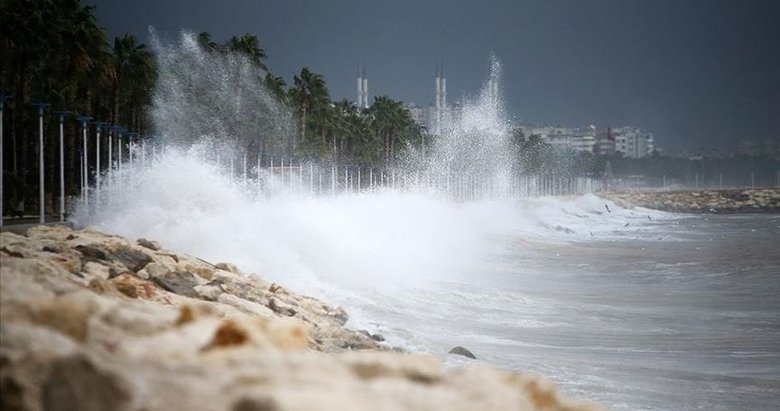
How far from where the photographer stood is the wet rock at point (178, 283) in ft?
42.9

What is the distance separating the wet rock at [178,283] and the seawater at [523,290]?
3227 mm

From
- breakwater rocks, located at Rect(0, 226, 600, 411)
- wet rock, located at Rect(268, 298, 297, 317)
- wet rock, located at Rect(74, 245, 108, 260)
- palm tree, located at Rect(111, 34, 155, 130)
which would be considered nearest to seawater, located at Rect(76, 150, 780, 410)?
wet rock, located at Rect(268, 298, 297, 317)

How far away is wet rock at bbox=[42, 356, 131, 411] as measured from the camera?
4.01 metres

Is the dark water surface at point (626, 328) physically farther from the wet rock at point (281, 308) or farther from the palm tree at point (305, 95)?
the palm tree at point (305, 95)

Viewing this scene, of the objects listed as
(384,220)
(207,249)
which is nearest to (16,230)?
(207,249)

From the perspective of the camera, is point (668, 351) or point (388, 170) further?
point (388, 170)

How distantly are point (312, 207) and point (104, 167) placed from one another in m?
10.7

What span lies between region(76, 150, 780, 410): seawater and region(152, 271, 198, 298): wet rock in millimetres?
3227

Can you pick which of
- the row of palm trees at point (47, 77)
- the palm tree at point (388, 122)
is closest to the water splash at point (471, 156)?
the palm tree at point (388, 122)

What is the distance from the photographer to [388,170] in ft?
345

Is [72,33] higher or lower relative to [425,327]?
higher

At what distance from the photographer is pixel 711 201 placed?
157375 mm

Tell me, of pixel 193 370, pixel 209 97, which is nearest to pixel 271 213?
pixel 193 370

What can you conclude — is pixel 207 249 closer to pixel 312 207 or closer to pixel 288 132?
pixel 312 207
